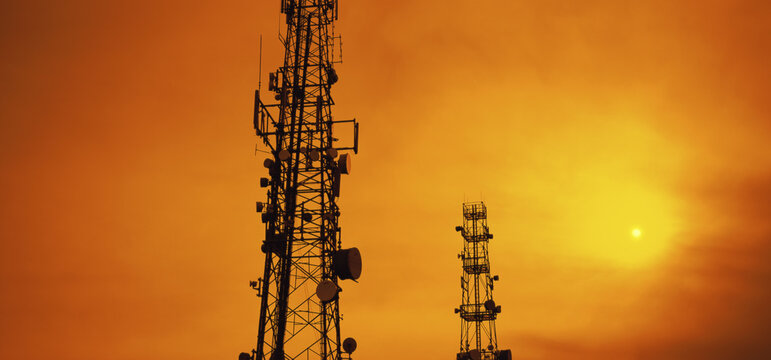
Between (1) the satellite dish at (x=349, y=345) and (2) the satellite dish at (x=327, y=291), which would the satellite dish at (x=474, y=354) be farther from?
(2) the satellite dish at (x=327, y=291)

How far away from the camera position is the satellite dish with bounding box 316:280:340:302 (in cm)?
2112

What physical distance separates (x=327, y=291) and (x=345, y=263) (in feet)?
3.52

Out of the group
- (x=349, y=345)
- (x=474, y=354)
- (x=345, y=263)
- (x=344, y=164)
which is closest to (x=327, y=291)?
(x=345, y=263)

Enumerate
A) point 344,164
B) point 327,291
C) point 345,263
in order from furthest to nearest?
point 344,164 → point 345,263 → point 327,291

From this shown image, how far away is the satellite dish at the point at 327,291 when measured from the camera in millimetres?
21125

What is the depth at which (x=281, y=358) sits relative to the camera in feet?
68.0

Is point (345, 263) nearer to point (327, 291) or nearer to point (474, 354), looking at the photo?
point (327, 291)

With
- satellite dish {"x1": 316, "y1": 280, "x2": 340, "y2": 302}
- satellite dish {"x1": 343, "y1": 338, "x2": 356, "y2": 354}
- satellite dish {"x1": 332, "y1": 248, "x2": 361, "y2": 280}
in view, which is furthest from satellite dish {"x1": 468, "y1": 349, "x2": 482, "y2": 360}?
satellite dish {"x1": 316, "y1": 280, "x2": 340, "y2": 302}

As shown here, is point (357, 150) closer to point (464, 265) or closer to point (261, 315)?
point (261, 315)

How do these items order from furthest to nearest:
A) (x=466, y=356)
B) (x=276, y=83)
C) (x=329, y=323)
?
(x=466, y=356) → (x=276, y=83) → (x=329, y=323)

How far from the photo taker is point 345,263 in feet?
70.7

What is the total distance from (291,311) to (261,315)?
1008 mm

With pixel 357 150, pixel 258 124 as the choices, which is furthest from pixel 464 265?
pixel 258 124

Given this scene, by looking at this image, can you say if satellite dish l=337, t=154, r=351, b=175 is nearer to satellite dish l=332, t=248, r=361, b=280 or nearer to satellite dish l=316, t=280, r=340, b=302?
satellite dish l=332, t=248, r=361, b=280
